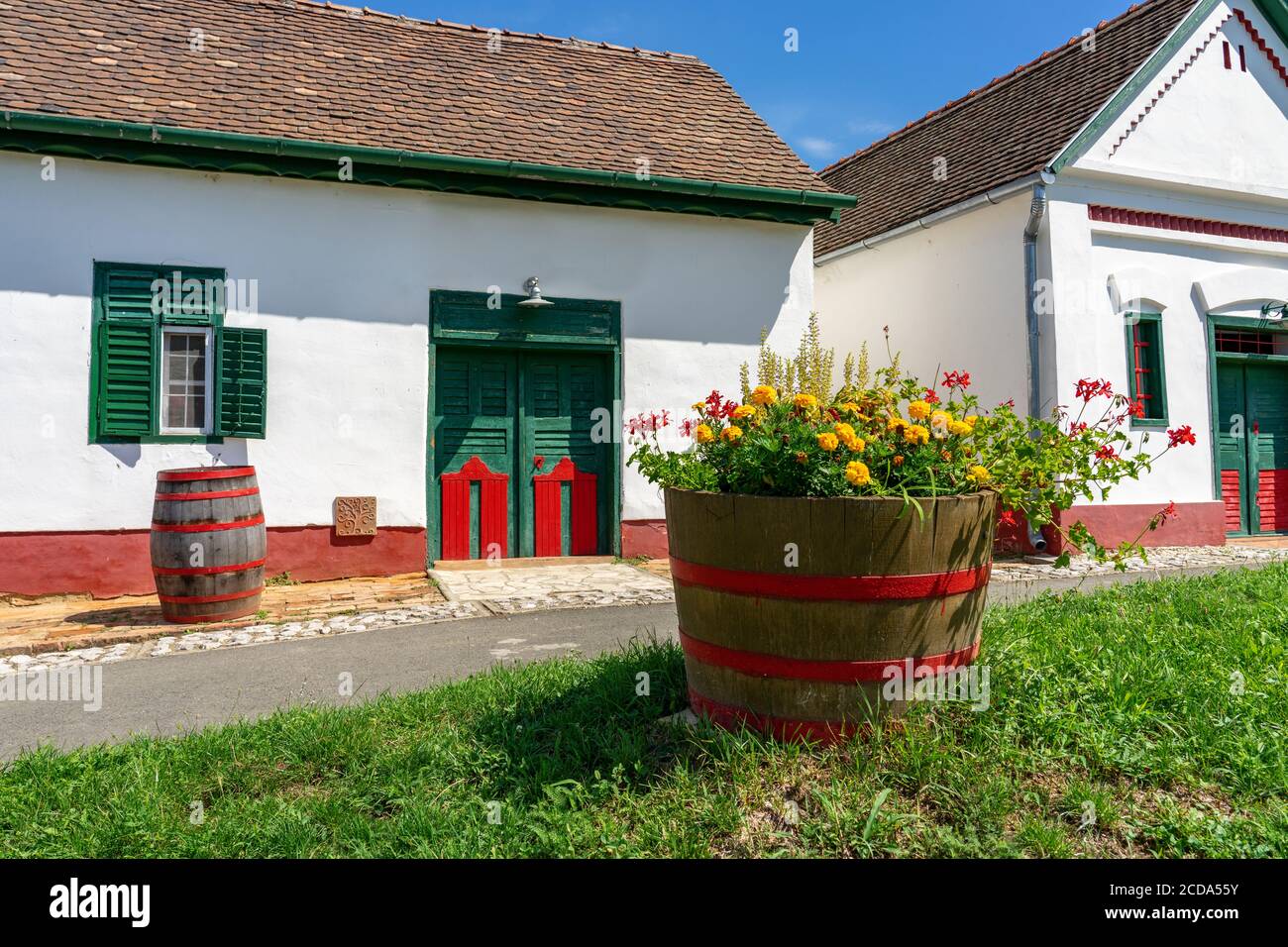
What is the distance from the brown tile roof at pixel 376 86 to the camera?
25.3 feet

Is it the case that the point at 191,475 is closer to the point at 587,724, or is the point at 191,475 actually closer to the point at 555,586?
the point at 555,586

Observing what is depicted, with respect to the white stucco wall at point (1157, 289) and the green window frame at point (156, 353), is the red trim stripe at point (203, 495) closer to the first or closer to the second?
the green window frame at point (156, 353)

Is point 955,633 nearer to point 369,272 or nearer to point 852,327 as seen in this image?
point 369,272

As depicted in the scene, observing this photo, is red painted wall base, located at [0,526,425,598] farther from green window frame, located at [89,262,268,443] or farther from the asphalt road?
the asphalt road

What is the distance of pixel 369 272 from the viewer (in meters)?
8.00

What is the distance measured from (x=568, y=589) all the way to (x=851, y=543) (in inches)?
186

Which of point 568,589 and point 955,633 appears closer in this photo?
point 955,633

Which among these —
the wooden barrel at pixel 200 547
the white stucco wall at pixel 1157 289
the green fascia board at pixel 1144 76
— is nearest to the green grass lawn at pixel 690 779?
the wooden barrel at pixel 200 547

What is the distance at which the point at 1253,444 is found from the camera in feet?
35.3

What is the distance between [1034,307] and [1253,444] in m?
4.09

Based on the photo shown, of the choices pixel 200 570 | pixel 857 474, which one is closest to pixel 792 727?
pixel 857 474

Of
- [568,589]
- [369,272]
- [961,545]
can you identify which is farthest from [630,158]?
[961,545]

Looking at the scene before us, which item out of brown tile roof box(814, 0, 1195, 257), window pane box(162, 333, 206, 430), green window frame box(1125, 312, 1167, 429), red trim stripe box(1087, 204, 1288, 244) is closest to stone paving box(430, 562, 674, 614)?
window pane box(162, 333, 206, 430)

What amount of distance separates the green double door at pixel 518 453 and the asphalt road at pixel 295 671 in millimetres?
2613
